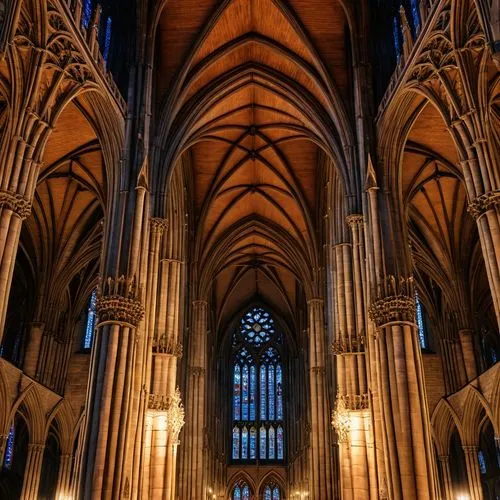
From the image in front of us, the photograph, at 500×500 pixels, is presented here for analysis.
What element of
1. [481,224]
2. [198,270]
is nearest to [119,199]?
[481,224]

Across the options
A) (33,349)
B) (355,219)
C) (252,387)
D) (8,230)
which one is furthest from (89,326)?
(8,230)

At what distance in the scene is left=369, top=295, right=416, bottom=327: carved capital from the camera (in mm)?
17703

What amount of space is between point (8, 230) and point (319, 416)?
2119 cm

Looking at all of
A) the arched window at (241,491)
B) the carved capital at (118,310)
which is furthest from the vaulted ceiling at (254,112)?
the arched window at (241,491)

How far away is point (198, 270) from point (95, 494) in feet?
65.1

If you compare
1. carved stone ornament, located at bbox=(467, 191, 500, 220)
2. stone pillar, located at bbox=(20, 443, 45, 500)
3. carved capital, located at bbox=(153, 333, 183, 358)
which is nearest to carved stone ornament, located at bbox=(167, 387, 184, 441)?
carved capital, located at bbox=(153, 333, 183, 358)

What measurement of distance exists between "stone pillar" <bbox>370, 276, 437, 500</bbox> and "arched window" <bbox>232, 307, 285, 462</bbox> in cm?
3198

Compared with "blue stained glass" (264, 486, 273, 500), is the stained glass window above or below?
above

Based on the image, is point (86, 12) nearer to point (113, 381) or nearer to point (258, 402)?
point (113, 381)

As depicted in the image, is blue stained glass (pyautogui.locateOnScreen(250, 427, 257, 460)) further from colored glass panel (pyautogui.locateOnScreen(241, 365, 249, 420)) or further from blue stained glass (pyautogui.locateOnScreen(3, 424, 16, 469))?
blue stained glass (pyautogui.locateOnScreen(3, 424, 16, 469))

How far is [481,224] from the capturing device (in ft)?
47.6

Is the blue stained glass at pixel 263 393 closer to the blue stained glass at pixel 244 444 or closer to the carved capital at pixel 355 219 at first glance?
the blue stained glass at pixel 244 444

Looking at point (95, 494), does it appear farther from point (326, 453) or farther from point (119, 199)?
point (326, 453)

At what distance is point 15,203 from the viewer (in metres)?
14.6
